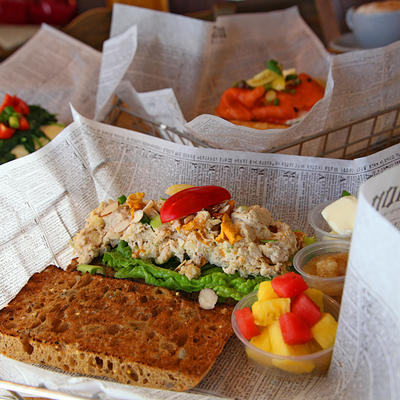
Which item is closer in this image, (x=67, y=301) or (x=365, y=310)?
(x=365, y=310)

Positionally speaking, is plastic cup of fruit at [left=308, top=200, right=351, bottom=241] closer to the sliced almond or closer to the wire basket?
the wire basket

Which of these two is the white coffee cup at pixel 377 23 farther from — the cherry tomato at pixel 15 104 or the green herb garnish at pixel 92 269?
the green herb garnish at pixel 92 269

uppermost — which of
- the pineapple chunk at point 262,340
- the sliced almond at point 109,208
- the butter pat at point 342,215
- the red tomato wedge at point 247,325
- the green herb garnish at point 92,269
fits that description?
the butter pat at point 342,215

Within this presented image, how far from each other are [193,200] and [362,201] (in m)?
0.70

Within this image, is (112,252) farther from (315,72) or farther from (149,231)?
(315,72)

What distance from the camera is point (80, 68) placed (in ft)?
11.2

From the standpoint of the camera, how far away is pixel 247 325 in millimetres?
1273

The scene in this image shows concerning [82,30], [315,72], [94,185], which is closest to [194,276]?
[94,185]

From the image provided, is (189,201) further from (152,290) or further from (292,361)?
(292,361)

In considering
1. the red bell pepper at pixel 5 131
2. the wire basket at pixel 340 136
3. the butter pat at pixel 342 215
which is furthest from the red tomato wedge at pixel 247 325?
the red bell pepper at pixel 5 131

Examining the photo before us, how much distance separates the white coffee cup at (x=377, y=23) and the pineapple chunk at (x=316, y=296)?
2223mm

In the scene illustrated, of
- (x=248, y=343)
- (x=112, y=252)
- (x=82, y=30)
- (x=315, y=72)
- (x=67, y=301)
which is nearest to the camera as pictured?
(x=248, y=343)

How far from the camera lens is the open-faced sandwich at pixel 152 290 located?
4.51 feet

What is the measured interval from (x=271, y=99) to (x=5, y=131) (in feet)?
5.17
